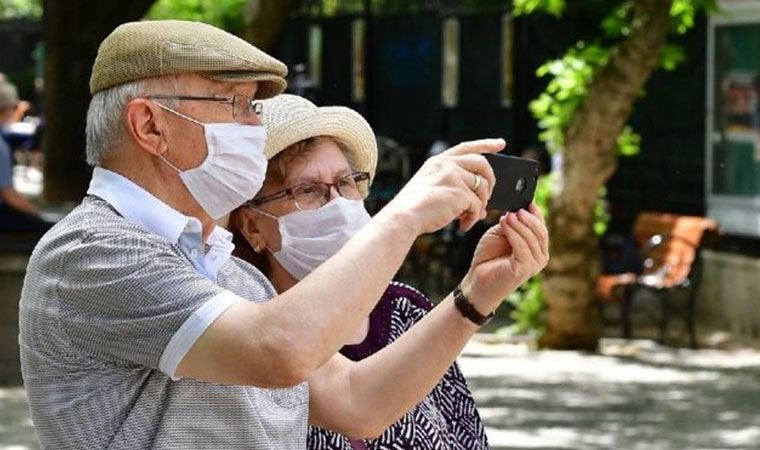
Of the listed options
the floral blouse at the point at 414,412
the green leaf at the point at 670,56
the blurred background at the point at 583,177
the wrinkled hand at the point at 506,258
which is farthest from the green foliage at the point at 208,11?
the wrinkled hand at the point at 506,258

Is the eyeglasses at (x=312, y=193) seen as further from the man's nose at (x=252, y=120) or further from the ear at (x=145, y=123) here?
the ear at (x=145, y=123)

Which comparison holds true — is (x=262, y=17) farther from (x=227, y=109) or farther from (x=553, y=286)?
(x=227, y=109)

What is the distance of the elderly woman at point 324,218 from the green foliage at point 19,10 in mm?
43834

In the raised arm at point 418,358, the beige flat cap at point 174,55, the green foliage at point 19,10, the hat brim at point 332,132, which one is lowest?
the green foliage at point 19,10

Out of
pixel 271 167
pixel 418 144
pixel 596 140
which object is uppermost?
pixel 271 167

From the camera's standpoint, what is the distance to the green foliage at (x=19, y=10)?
48375 mm

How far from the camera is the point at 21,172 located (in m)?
36.6

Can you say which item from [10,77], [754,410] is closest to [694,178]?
[754,410]

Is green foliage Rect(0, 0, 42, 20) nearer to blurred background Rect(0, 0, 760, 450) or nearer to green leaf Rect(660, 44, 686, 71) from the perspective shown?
blurred background Rect(0, 0, 760, 450)

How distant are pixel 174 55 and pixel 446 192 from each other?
18.1 inches

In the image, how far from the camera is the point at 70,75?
1869 cm

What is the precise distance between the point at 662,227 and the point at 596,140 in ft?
10.8

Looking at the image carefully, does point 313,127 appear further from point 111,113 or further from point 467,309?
point 111,113

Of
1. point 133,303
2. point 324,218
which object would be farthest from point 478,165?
point 324,218
